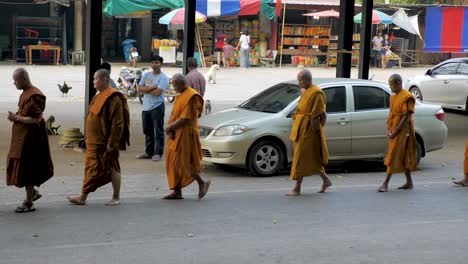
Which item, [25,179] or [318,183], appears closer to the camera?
[25,179]

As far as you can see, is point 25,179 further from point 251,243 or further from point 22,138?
point 251,243

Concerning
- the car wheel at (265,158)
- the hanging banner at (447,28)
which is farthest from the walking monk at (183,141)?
the hanging banner at (447,28)

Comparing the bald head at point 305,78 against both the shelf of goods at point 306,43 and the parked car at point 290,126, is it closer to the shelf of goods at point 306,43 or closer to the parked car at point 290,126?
the parked car at point 290,126

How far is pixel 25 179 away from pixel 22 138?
45cm

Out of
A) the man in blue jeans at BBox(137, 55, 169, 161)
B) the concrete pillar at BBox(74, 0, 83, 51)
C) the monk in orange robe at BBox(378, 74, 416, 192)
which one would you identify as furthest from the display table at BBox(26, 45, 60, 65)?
the monk in orange robe at BBox(378, 74, 416, 192)

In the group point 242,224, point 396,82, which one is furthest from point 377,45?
point 242,224

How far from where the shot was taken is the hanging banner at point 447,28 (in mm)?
39875

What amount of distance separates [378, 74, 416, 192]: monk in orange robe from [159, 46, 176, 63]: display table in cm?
2540

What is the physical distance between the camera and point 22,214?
865 centimetres

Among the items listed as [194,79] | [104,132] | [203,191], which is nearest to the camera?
[104,132]

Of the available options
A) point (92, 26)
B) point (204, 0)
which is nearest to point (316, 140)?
point (92, 26)

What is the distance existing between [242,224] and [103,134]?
198cm

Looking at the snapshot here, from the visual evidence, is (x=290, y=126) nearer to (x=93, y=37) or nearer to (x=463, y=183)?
(x=463, y=183)

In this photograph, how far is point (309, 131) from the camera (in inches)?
Result: 400
